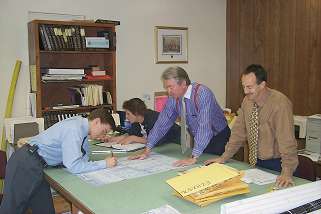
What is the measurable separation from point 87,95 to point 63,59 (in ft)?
1.74

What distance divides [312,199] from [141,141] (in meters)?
1.97

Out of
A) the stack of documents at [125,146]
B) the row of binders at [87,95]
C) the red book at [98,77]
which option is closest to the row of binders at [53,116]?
the row of binders at [87,95]

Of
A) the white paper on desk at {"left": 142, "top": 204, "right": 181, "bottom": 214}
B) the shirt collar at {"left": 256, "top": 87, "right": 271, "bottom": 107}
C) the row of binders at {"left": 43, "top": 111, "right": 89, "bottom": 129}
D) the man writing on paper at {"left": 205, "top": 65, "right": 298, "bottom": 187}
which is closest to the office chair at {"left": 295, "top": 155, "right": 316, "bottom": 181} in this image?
the man writing on paper at {"left": 205, "top": 65, "right": 298, "bottom": 187}

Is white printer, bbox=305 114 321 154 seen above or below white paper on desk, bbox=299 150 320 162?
above

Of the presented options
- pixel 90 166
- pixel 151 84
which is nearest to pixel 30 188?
pixel 90 166

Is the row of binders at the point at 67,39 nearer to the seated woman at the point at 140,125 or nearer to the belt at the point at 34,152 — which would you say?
the seated woman at the point at 140,125

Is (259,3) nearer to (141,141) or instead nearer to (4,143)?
(141,141)

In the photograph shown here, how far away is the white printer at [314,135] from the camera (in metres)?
3.72

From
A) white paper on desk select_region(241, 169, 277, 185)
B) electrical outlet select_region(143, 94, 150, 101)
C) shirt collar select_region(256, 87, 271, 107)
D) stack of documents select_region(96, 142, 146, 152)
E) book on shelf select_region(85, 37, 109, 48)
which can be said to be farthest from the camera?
electrical outlet select_region(143, 94, 150, 101)

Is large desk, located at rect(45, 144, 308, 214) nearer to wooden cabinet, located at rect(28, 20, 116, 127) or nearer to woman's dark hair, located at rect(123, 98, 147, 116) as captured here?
woman's dark hair, located at rect(123, 98, 147, 116)

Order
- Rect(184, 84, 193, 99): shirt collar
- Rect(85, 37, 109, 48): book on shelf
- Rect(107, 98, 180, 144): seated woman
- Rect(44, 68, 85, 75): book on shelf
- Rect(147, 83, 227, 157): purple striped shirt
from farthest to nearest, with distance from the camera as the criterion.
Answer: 1. Rect(85, 37, 109, 48): book on shelf
2. Rect(44, 68, 85, 75): book on shelf
3. Rect(107, 98, 180, 144): seated woman
4. Rect(184, 84, 193, 99): shirt collar
5. Rect(147, 83, 227, 157): purple striped shirt

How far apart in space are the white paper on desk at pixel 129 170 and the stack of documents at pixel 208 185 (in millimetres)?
433

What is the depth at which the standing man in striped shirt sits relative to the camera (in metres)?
2.56

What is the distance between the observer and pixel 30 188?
2271mm
